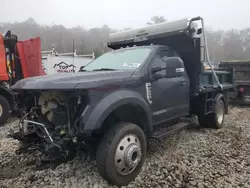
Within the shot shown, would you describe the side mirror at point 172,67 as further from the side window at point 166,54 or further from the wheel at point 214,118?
the wheel at point 214,118

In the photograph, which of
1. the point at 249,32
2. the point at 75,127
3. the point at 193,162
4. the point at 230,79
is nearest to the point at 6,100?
the point at 75,127

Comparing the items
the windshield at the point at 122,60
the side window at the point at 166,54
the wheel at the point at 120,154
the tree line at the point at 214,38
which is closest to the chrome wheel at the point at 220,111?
the side window at the point at 166,54

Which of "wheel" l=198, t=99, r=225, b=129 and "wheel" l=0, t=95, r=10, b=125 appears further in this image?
"wheel" l=0, t=95, r=10, b=125

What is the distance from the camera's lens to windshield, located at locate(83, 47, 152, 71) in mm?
4152

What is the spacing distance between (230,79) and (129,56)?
4.15 metres

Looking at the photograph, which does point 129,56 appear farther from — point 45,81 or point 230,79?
point 230,79

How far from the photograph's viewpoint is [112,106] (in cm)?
321

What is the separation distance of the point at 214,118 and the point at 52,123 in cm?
403

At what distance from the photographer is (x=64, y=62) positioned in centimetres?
1368

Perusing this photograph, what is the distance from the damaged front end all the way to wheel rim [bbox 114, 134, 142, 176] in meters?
0.55

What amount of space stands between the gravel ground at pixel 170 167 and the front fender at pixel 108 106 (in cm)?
89

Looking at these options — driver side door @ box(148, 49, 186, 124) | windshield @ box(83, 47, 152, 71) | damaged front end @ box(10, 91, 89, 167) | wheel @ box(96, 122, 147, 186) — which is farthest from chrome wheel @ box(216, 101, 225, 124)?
damaged front end @ box(10, 91, 89, 167)

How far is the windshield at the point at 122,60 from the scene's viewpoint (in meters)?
4.15

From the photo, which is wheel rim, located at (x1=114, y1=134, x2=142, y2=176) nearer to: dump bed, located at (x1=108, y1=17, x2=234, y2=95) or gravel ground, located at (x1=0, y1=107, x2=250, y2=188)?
gravel ground, located at (x1=0, y1=107, x2=250, y2=188)
